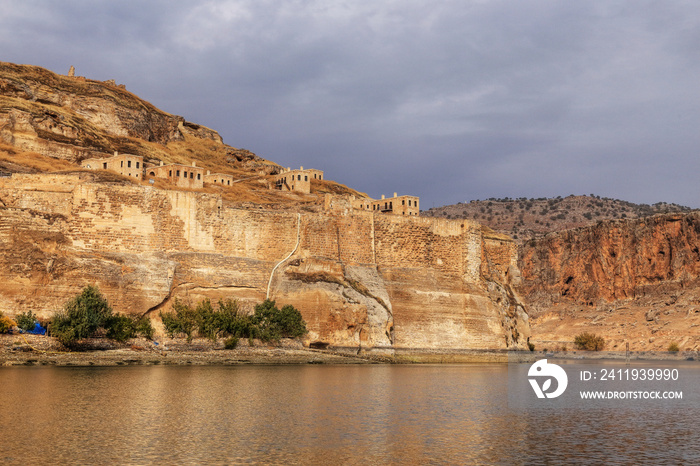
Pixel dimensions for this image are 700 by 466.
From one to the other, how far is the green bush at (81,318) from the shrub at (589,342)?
156 ft

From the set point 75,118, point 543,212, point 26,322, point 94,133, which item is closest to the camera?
point 26,322

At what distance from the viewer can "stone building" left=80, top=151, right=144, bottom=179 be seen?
52094mm

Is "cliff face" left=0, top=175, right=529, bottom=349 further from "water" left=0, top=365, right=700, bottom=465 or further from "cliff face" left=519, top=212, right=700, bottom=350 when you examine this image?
"cliff face" left=519, top=212, right=700, bottom=350

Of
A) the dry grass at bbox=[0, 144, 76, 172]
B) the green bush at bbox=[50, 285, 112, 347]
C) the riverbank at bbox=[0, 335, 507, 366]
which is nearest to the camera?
the riverbank at bbox=[0, 335, 507, 366]

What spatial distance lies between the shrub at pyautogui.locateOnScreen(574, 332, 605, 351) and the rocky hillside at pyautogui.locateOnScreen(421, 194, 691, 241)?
26.7 metres

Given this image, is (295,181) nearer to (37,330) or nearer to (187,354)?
(187,354)

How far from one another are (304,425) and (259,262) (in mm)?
22150

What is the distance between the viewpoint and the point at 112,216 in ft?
110

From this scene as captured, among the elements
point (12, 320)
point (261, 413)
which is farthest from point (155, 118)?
point (261, 413)

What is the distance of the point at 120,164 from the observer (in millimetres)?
52188

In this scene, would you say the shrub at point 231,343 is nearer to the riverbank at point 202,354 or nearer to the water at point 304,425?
the riverbank at point 202,354

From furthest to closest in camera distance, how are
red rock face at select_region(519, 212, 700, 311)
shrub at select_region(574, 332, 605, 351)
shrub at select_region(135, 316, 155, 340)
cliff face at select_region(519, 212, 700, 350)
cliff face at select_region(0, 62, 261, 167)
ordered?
red rock face at select_region(519, 212, 700, 311) → cliff face at select_region(519, 212, 700, 350) → shrub at select_region(574, 332, 605, 351) → cliff face at select_region(0, 62, 261, 167) → shrub at select_region(135, 316, 155, 340)

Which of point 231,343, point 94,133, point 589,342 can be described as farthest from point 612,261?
point 231,343

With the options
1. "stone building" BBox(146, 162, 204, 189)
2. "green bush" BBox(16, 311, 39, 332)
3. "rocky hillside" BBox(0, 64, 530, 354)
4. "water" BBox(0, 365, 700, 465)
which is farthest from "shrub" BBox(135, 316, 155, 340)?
"stone building" BBox(146, 162, 204, 189)
